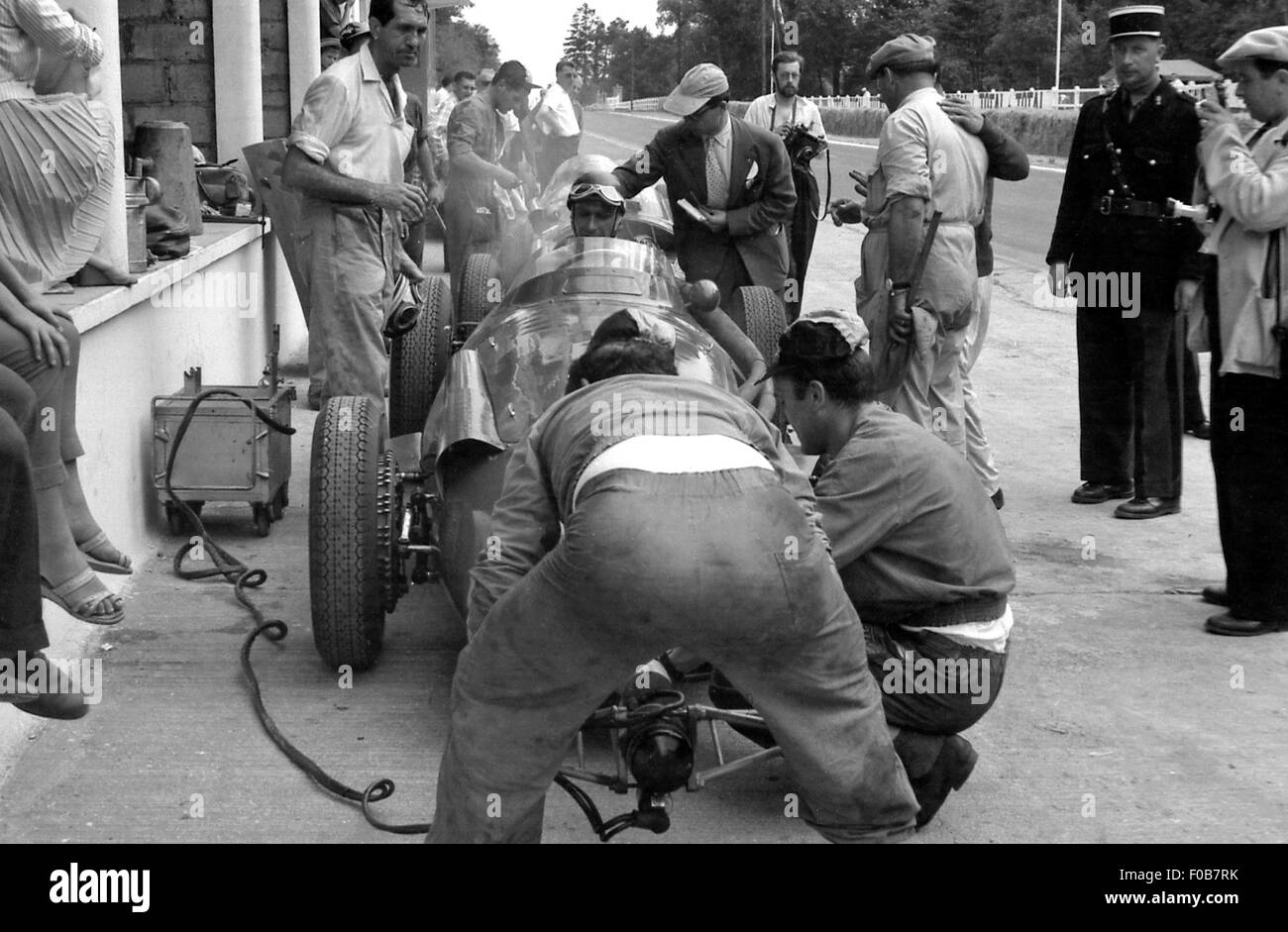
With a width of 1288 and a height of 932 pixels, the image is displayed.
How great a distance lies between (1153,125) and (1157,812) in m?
3.98

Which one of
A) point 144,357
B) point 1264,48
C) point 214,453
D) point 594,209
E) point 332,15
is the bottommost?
point 214,453

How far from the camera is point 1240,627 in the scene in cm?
605

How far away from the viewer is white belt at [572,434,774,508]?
3.40 m

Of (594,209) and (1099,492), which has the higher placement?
(594,209)

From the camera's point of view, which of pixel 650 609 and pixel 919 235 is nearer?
pixel 650 609

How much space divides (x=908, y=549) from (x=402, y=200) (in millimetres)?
3545

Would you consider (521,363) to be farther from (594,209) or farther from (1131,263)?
(1131,263)

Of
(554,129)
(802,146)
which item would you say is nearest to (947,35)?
(554,129)

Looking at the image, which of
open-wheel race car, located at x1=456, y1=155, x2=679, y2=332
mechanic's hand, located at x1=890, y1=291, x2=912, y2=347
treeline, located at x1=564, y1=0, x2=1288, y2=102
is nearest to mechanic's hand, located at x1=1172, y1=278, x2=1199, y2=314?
mechanic's hand, located at x1=890, y1=291, x2=912, y2=347

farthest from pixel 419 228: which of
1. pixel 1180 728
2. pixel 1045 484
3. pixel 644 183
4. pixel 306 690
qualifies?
pixel 1180 728

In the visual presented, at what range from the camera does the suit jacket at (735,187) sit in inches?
335

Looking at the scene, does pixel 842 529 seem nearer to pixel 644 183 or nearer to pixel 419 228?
pixel 644 183

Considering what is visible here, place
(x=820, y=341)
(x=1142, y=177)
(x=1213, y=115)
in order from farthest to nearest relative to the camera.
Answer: (x=1142, y=177)
(x=1213, y=115)
(x=820, y=341)

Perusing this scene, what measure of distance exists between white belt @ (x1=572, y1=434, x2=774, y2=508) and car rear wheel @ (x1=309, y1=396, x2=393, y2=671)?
1957 millimetres
